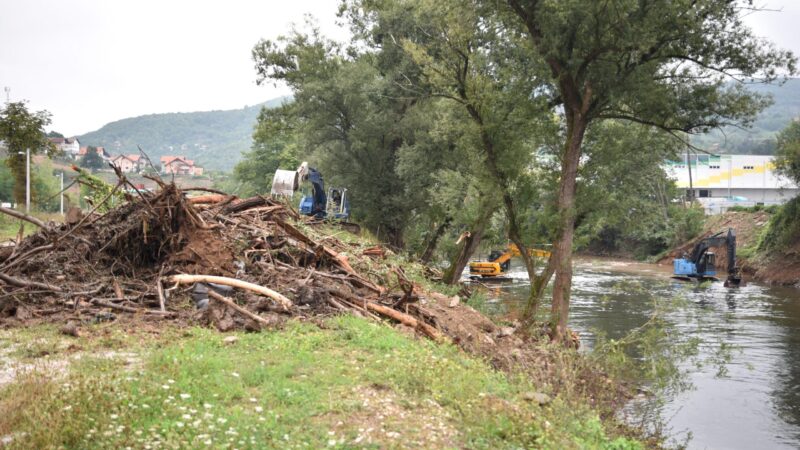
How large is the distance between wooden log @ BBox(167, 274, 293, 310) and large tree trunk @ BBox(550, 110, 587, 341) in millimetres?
8455

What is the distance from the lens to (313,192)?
29.5 metres

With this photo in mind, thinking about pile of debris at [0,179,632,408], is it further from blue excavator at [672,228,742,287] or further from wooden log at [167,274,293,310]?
blue excavator at [672,228,742,287]

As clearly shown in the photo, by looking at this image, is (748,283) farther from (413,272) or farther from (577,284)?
(413,272)

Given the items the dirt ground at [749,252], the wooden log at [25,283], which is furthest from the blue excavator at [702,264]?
the wooden log at [25,283]

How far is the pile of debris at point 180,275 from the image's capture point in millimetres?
10281

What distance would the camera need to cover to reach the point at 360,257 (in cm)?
1553

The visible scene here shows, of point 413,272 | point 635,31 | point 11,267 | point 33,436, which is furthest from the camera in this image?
point 413,272

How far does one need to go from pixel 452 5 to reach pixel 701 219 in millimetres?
48909

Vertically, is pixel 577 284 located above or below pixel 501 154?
below

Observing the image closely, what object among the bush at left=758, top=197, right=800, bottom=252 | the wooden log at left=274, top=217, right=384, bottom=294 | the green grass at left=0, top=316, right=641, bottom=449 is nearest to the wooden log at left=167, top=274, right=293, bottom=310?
the green grass at left=0, top=316, right=641, bottom=449

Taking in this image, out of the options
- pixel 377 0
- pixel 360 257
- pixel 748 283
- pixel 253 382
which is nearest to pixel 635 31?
pixel 360 257

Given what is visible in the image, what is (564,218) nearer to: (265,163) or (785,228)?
(785,228)

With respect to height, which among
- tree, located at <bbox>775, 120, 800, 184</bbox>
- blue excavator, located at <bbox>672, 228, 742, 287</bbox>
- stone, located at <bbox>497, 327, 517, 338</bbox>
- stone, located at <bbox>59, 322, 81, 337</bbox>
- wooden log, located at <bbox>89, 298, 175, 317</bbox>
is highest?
tree, located at <bbox>775, 120, 800, 184</bbox>

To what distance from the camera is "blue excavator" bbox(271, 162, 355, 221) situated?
28.0 m
